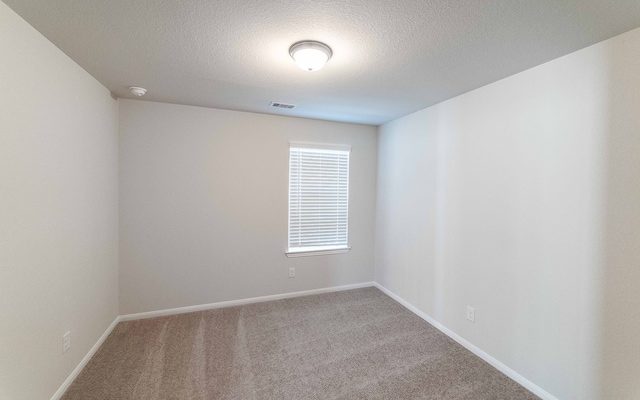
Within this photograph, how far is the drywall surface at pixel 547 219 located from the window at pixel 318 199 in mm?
1264

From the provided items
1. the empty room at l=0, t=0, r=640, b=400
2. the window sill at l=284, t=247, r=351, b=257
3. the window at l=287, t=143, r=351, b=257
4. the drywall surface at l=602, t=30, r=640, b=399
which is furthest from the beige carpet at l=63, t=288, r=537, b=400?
the window at l=287, t=143, r=351, b=257

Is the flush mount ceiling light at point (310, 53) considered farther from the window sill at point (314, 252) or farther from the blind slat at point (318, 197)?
the window sill at point (314, 252)

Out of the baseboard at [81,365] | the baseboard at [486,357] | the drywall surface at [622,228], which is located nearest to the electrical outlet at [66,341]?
the baseboard at [81,365]

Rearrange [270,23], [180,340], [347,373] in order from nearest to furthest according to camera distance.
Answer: [270,23], [347,373], [180,340]

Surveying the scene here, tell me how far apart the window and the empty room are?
33 millimetres

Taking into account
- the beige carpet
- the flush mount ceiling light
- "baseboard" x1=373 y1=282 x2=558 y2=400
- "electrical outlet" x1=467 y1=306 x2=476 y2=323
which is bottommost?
the beige carpet

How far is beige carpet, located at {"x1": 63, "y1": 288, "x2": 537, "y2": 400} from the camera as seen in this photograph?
1.99m

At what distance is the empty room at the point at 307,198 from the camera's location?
1.54 metres

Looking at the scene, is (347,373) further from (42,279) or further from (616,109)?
(616,109)

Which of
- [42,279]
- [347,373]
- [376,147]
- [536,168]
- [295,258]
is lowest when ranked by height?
[347,373]

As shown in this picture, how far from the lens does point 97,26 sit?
1.58 m

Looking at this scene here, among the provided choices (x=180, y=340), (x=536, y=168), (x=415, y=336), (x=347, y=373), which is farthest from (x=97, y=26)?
(x=415, y=336)

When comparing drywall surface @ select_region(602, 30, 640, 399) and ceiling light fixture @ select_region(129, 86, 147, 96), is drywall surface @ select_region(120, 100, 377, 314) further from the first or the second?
drywall surface @ select_region(602, 30, 640, 399)

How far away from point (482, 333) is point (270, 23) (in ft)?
9.80
